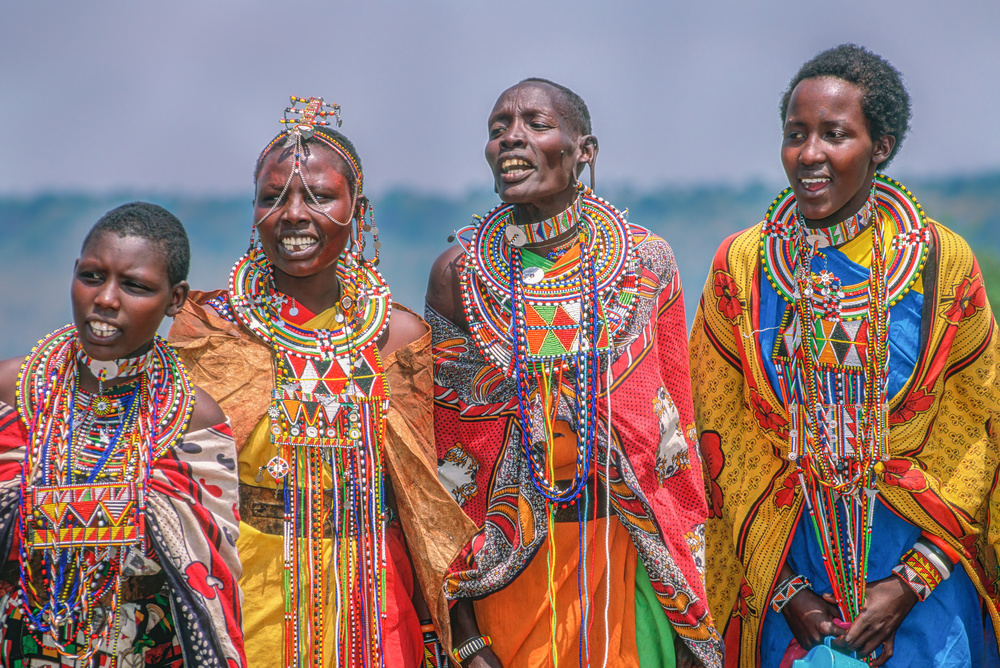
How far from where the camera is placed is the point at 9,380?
10.3 feet

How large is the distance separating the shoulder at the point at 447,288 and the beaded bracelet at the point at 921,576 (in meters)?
1.64

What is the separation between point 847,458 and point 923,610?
Result: 0.56 meters

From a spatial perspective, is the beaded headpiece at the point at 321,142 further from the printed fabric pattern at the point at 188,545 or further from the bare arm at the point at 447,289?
the printed fabric pattern at the point at 188,545

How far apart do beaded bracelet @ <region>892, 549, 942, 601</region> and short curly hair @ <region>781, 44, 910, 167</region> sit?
1.29 meters

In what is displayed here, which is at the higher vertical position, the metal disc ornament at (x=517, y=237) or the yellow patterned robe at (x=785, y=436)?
the metal disc ornament at (x=517, y=237)

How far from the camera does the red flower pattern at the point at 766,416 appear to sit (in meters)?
3.91

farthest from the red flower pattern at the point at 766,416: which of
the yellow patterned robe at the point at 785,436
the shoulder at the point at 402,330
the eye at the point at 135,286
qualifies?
the eye at the point at 135,286

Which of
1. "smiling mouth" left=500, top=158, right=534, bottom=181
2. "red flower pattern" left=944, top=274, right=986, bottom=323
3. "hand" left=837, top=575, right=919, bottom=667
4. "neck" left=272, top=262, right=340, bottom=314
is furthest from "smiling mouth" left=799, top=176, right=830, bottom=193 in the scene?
"neck" left=272, top=262, right=340, bottom=314

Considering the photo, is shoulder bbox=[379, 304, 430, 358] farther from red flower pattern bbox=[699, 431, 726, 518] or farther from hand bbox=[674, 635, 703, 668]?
hand bbox=[674, 635, 703, 668]

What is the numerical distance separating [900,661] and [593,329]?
56.7 inches

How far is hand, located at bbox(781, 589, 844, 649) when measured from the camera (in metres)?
3.81

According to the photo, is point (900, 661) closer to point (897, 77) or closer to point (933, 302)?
point (933, 302)

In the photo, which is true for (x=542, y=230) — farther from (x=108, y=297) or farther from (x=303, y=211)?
(x=108, y=297)

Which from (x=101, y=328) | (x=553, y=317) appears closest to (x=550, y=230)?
(x=553, y=317)
